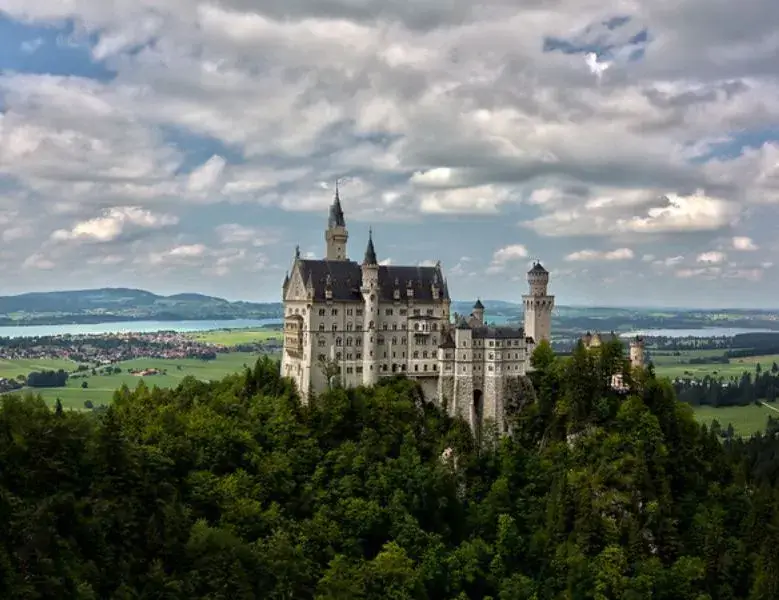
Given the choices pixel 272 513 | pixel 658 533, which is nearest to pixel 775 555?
pixel 658 533

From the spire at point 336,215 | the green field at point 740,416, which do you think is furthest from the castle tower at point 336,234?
the green field at point 740,416

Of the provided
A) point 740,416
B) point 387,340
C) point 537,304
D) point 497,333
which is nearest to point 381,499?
point 387,340

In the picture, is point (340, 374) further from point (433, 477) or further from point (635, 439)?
point (635, 439)

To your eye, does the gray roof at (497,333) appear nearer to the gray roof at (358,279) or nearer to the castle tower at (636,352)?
the gray roof at (358,279)

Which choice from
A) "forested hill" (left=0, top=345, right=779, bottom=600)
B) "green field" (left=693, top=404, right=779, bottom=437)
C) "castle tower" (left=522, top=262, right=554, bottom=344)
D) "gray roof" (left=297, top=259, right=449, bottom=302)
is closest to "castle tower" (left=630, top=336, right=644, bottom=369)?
"forested hill" (left=0, top=345, right=779, bottom=600)

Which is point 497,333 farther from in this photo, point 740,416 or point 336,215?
point 740,416
